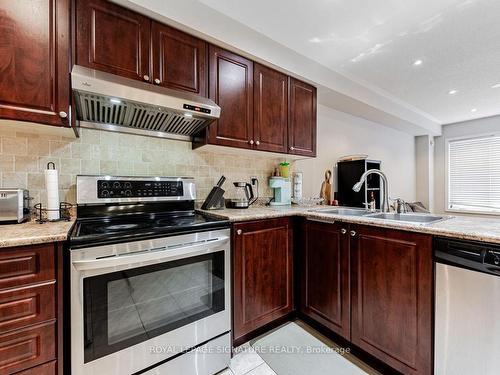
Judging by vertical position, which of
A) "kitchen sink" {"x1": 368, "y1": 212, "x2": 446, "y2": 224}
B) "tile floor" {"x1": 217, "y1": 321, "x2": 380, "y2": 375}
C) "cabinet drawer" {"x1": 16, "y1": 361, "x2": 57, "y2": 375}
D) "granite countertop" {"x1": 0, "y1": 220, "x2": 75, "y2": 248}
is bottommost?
"tile floor" {"x1": 217, "y1": 321, "x2": 380, "y2": 375}

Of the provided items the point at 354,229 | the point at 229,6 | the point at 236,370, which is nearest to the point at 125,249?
the point at 236,370

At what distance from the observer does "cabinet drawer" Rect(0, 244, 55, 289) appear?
2.96 ft

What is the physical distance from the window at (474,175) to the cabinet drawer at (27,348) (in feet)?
20.7

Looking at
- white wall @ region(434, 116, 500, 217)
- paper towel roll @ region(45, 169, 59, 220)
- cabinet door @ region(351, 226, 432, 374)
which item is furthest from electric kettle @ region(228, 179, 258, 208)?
white wall @ region(434, 116, 500, 217)

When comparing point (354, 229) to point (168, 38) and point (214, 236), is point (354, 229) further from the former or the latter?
point (168, 38)

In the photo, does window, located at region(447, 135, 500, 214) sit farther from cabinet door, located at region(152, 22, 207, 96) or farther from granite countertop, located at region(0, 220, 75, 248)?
granite countertop, located at region(0, 220, 75, 248)

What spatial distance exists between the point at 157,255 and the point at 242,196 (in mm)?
1183

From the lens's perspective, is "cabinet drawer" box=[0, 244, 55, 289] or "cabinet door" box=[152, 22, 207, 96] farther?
"cabinet door" box=[152, 22, 207, 96]

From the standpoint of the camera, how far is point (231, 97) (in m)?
1.92

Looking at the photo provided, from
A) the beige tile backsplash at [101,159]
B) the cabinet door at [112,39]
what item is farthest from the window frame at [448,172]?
the cabinet door at [112,39]

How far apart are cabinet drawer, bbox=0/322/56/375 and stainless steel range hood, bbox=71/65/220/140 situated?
44.0 inches

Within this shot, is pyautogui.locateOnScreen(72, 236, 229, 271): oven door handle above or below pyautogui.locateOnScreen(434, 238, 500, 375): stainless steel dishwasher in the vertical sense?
above

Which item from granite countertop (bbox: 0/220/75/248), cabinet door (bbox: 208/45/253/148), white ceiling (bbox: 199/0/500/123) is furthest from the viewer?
cabinet door (bbox: 208/45/253/148)

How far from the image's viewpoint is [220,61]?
6.08ft
